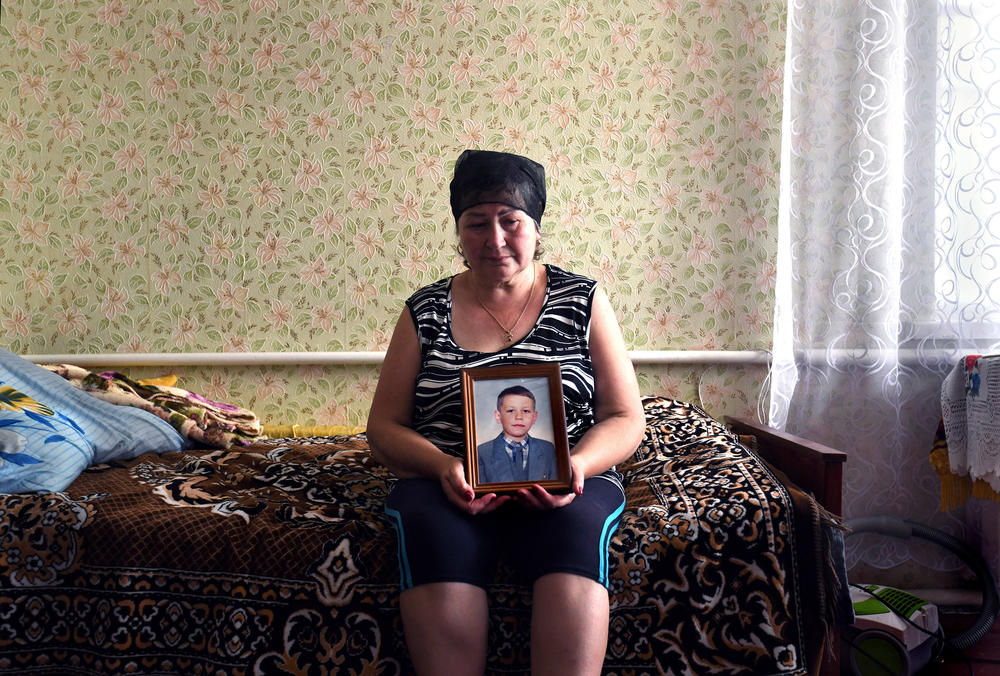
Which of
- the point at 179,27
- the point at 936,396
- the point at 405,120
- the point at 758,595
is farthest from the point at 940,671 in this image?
the point at 179,27

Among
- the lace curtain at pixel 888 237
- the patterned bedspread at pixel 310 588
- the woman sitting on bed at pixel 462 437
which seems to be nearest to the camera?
the woman sitting on bed at pixel 462 437

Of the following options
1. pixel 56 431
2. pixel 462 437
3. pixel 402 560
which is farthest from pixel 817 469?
pixel 56 431

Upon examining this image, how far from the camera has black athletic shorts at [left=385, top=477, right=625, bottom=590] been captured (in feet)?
3.84

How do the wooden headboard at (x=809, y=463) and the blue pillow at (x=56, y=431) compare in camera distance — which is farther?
the blue pillow at (x=56, y=431)

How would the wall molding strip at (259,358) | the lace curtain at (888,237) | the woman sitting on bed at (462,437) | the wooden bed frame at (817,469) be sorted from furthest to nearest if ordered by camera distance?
the wall molding strip at (259,358) < the lace curtain at (888,237) < the wooden bed frame at (817,469) < the woman sitting on bed at (462,437)

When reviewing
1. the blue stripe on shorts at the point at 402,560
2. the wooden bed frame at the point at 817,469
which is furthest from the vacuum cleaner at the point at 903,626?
the blue stripe on shorts at the point at 402,560

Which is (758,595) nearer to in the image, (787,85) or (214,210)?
(787,85)

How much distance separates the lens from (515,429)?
1264 mm

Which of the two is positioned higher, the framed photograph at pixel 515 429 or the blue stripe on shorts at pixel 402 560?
the framed photograph at pixel 515 429

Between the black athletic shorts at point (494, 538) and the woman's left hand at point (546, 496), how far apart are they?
0.05 ft

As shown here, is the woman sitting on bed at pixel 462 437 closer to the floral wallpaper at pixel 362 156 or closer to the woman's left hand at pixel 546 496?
the woman's left hand at pixel 546 496

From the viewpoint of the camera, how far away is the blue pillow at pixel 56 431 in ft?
5.17

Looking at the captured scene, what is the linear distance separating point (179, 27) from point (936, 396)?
102 inches

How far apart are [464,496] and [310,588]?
37 cm
